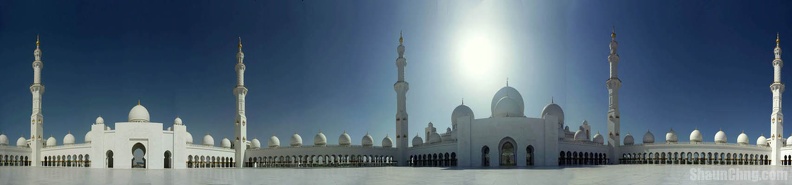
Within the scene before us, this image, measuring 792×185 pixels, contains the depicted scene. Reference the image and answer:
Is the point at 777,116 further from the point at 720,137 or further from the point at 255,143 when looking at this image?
the point at 255,143

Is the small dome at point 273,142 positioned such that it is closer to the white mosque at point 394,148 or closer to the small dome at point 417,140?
the white mosque at point 394,148

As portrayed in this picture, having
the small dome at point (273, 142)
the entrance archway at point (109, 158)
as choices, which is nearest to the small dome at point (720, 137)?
the small dome at point (273, 142)

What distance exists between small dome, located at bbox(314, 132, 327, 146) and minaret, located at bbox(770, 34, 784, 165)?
38.2 metres

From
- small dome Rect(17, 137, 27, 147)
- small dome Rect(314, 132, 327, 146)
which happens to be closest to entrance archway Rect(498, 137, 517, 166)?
small dome Rect(314, 132, 327, 146)

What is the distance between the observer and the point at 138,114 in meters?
38.4

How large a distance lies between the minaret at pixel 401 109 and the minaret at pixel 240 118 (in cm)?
1334

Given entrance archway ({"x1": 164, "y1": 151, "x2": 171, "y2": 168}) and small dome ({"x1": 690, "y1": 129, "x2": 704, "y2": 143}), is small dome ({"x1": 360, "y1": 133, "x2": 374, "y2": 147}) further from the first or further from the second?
small dome ({"x1": 690, "y1": 129, "x2": 704, "y2": 143})

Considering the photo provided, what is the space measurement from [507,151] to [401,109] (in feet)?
40.9

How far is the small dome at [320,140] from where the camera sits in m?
47.7

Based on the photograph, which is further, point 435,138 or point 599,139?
point 599,139

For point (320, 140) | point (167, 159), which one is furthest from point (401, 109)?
point (167, 159)

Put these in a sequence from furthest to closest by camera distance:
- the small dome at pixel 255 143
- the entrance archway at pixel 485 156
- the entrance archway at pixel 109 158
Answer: the small dome at pixel 255 143 < the entrance archway at pixel 109 158 < the entrance archway at pixel 485 156

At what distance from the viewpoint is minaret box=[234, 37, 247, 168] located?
156 ft

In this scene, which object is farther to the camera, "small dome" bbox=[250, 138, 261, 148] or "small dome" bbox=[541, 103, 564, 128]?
"small dome" bbox=[250, 138, 261, 148]
